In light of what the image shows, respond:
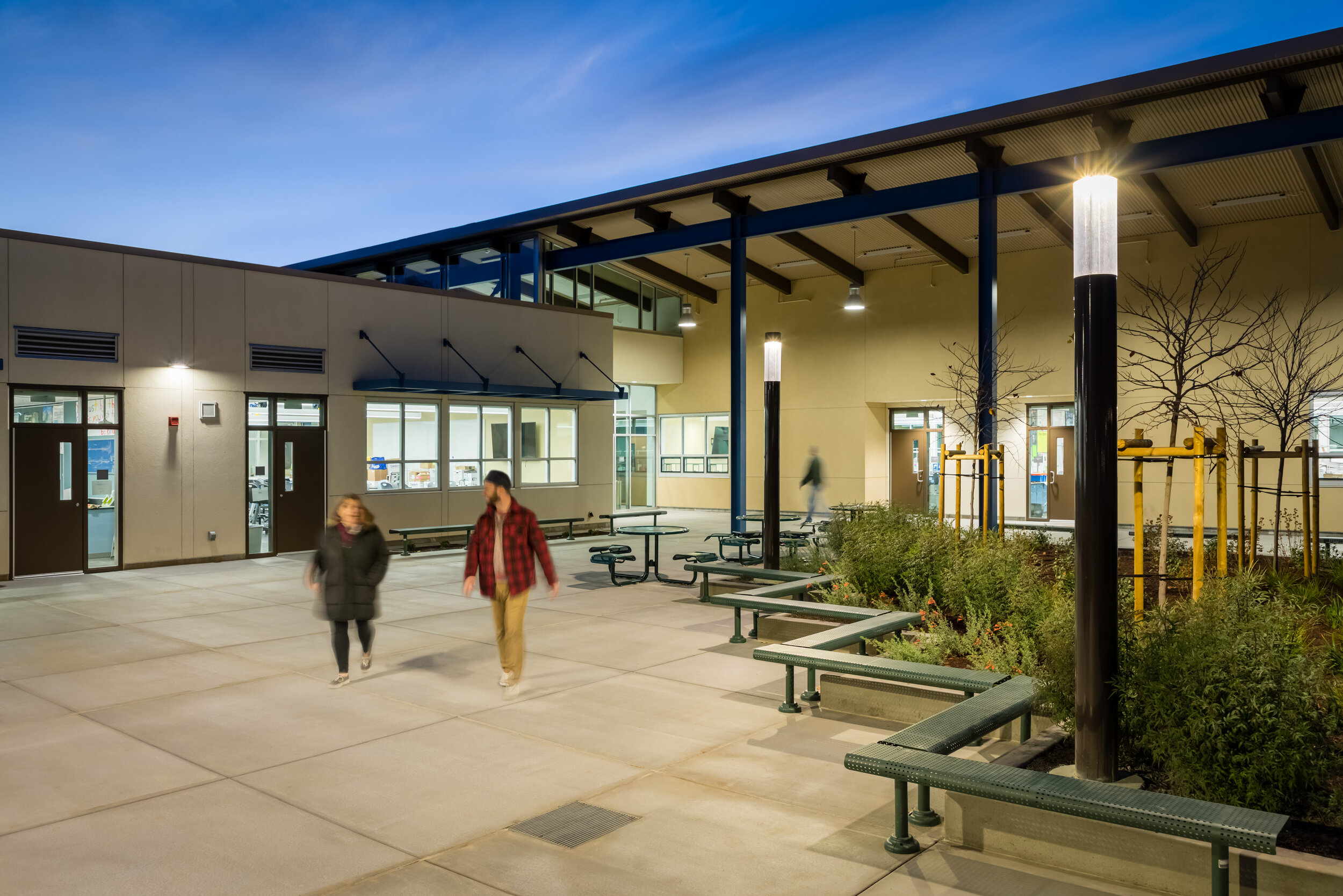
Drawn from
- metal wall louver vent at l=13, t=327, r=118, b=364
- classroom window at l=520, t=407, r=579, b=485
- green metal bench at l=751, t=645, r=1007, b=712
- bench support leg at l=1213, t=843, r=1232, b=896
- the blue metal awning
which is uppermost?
metal wall louver vent at l=13, t=327, r=118, b=364

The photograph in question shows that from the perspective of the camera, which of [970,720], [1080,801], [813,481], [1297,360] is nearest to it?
[1080,801]

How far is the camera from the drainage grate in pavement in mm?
4758

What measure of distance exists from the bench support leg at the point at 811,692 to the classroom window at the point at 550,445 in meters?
14.7

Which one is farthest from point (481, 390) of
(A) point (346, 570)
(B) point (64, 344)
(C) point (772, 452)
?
(A) point (346, 570)

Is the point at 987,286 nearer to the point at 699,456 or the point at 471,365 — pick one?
Answer: the point at 471,365

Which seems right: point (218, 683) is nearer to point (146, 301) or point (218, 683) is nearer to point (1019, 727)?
point (1019, 727)

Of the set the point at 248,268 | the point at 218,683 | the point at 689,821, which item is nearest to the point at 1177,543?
the point at 689,821

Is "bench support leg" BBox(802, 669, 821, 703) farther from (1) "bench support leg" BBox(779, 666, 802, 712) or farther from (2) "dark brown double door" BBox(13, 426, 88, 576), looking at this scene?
(2) "dark brown double door" BBox(13, 426, 88, 576)

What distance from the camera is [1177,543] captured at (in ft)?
44.4

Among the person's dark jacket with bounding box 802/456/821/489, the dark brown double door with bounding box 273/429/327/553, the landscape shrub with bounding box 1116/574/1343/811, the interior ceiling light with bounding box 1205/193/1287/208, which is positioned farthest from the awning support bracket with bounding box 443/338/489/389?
the landscape shrub with bounding box 1116/574/1343/811

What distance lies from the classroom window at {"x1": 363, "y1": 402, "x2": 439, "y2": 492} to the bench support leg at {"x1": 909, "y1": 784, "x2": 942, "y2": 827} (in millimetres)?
15395

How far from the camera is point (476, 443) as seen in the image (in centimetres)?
2059

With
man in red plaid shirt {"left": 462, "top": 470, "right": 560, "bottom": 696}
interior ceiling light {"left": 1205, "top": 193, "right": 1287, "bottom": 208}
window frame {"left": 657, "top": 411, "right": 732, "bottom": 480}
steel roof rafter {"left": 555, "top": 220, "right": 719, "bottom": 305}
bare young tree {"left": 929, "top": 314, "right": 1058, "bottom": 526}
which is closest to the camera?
man in red plaid shirt {"left": 462, "top": 470, "right": 560, "bottom": 696}

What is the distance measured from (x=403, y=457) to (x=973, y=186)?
12.4 meters
